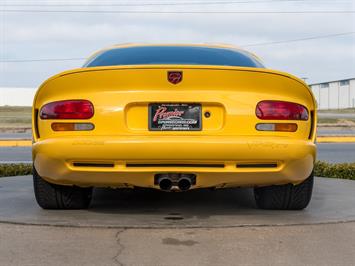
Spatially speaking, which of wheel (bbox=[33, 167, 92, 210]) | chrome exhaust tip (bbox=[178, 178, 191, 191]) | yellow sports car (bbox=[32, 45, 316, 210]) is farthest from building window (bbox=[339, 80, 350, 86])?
chrome exhaust tip (bbox=[178, 178, 191, 191])

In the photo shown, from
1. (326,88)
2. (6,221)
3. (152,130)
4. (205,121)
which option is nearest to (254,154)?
(205,121)

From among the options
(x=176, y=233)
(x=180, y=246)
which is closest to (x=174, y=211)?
(x=176, y=233)

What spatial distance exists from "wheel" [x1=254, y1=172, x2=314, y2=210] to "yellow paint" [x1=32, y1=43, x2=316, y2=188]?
0.53 metres

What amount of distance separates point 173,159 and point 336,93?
7501 centimetres

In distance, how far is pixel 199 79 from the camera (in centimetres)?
392

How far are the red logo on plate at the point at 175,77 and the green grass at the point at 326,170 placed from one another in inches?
172

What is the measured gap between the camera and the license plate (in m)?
3.88

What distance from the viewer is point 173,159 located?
383cm

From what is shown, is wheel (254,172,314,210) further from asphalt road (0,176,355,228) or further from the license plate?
the license plate

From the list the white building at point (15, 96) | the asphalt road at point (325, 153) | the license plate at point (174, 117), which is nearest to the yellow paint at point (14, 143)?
the asphalt road at point (325, 153)

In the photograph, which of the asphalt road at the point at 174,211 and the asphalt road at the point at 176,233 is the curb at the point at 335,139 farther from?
the asphalt road at the point at 176,233

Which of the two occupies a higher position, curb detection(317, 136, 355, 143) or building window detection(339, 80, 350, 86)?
building window detection(339, 80, 350, 86)

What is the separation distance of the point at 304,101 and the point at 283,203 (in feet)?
3.14

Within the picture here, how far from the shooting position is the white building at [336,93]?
71.8m
